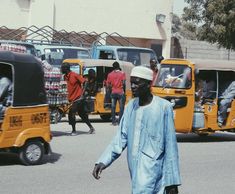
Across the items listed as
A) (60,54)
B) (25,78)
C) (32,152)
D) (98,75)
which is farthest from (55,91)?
(60,54)

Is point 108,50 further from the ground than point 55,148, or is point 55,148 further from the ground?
point 108,50

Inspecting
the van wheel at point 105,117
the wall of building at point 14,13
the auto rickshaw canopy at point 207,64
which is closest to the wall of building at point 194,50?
the wall of building at point 14,13

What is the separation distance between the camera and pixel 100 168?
19.3ft

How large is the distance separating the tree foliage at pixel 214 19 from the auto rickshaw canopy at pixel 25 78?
21.2m

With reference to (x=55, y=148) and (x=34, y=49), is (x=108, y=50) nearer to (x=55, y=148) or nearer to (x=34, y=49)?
(x=34, y=49)

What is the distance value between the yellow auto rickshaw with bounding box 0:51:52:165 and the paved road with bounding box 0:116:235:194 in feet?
1.05

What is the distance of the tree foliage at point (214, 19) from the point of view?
31.9 m

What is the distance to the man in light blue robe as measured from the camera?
577 centimetres

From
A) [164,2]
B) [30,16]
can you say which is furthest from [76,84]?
[164,2]

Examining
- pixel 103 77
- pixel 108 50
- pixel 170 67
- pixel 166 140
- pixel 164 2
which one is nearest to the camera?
pixel 166 140

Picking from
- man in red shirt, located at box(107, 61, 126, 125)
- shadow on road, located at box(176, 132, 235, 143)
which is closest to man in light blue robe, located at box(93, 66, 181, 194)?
shadow on road, located at box(176, 132, 235, 143)

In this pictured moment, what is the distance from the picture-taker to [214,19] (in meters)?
32.2

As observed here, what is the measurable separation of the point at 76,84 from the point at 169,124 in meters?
9.98

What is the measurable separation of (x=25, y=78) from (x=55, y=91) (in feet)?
14.1
